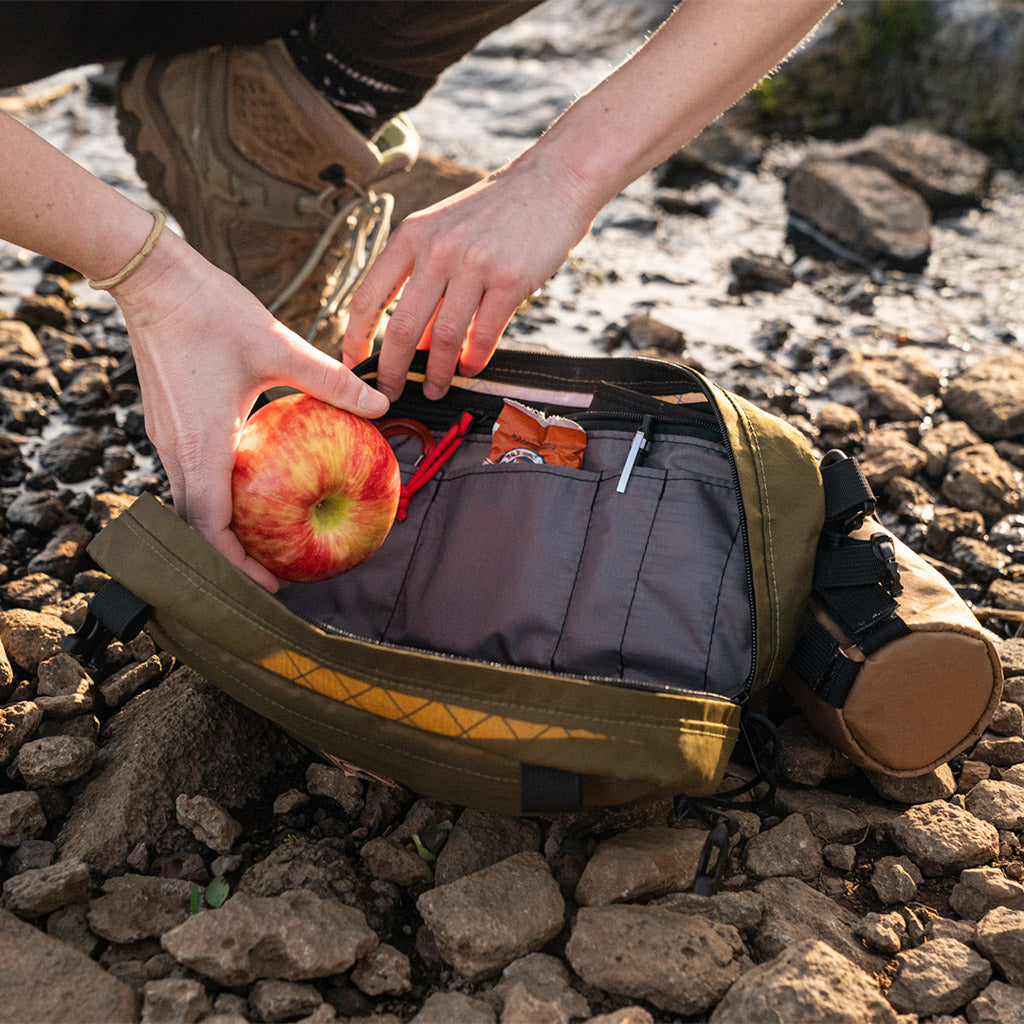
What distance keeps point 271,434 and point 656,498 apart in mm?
798

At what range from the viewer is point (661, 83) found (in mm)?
1887

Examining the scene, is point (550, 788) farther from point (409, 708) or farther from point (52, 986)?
point (52, 986)

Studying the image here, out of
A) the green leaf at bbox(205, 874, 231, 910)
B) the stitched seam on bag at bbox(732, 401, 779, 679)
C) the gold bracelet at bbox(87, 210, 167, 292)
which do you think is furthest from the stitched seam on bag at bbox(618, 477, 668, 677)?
the gold bracelet at bbox(87, 210, 167, 292)

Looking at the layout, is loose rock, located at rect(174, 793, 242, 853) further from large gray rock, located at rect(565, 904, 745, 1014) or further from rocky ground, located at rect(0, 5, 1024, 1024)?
large gray rock, located at rect(565, 904, 745, 1014)

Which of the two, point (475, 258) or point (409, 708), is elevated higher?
point (475, 258)

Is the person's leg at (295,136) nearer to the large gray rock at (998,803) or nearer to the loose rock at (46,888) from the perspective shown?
the loose rock at (46,888)

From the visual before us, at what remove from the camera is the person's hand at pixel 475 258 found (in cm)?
181

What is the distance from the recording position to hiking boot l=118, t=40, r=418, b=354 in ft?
9.62

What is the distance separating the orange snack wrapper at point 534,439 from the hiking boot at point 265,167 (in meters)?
1.17

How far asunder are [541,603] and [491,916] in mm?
615

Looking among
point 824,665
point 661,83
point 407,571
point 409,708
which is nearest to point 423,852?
point 409,708

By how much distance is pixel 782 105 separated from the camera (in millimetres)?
6156

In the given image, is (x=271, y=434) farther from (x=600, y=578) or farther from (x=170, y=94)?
(x=170, y=94)

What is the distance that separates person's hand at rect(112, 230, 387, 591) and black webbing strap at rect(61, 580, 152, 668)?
18 cm
